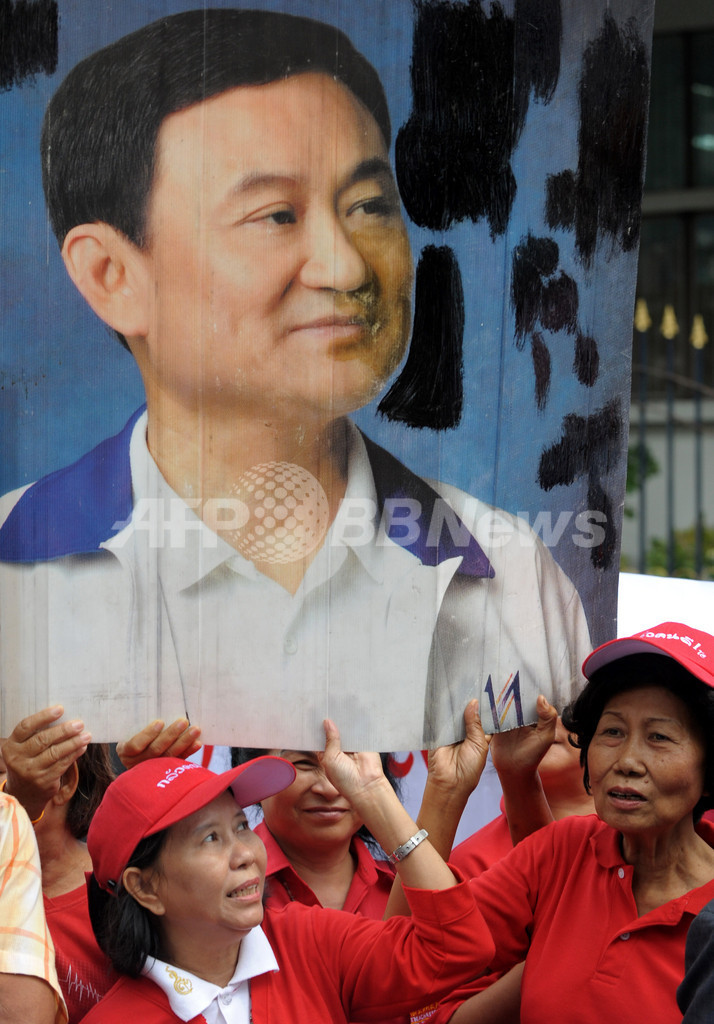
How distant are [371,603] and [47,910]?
701 mm

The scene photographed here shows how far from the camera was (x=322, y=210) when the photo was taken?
1.54 metres

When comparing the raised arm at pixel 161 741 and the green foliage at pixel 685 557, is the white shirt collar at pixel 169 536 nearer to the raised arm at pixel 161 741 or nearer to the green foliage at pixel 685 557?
the raised arm at pixel 161 741

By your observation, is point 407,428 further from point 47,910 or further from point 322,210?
point 47,910

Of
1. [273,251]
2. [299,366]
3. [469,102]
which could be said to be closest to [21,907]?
[299,366]

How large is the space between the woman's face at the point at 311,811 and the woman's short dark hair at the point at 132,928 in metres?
0.44

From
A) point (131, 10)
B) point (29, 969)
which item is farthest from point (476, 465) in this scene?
point (29, 969)

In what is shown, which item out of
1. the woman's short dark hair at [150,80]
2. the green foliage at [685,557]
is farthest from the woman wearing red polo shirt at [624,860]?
the green foliage at [685,557]

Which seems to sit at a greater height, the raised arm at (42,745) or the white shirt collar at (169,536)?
the white shirt collar at (169,536)

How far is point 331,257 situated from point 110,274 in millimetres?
304

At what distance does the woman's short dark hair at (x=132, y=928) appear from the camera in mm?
1471

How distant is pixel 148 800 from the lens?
150 centimetres

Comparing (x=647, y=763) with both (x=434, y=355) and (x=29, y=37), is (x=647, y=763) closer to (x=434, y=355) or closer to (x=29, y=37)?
(x=434, y=355)

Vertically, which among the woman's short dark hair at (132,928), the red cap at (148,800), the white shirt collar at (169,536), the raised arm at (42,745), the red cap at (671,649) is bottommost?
the woman's short dark hair at (132,928)

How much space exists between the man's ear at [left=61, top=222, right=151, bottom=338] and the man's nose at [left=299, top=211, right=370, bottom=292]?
0.22 metres
